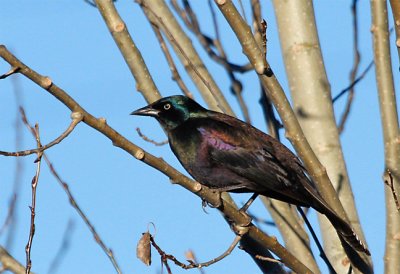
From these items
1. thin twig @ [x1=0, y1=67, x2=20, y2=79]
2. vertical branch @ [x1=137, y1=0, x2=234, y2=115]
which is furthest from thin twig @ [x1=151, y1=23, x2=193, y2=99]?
thin twig @ [x1=0, y1=67, x2=20, y2=79]

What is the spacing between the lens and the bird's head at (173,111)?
5.87m

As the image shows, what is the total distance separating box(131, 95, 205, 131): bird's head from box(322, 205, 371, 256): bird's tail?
1487 mm

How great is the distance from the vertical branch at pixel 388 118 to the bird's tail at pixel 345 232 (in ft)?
0.76

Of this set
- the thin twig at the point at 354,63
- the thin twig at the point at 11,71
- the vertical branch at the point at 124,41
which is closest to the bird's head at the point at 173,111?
the vertical branch at the point at 124,41

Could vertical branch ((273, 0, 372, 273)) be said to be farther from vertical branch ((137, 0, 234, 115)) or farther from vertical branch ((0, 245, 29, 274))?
vertical branch ((0, 245, 29, 274))

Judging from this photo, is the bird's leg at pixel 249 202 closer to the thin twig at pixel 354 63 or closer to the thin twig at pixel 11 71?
the thin twig at pixel 354 63

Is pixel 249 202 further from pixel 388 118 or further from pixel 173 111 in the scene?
pixel 388 118

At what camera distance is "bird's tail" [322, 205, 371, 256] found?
187 inches

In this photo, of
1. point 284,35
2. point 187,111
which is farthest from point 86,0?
point 284,35

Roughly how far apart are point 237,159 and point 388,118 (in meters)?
1.10

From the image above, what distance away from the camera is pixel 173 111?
5.96 metres

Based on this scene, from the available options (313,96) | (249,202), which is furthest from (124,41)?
(249,202)

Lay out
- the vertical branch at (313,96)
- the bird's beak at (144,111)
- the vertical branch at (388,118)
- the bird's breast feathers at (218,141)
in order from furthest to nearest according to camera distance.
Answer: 1. the bird's beak at (144,111)
2. the bird's breast feathers at (218,141)
3. the vertical branch at (313,96)
4. the vertical branch at (388,118)

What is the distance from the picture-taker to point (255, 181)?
545 cm
